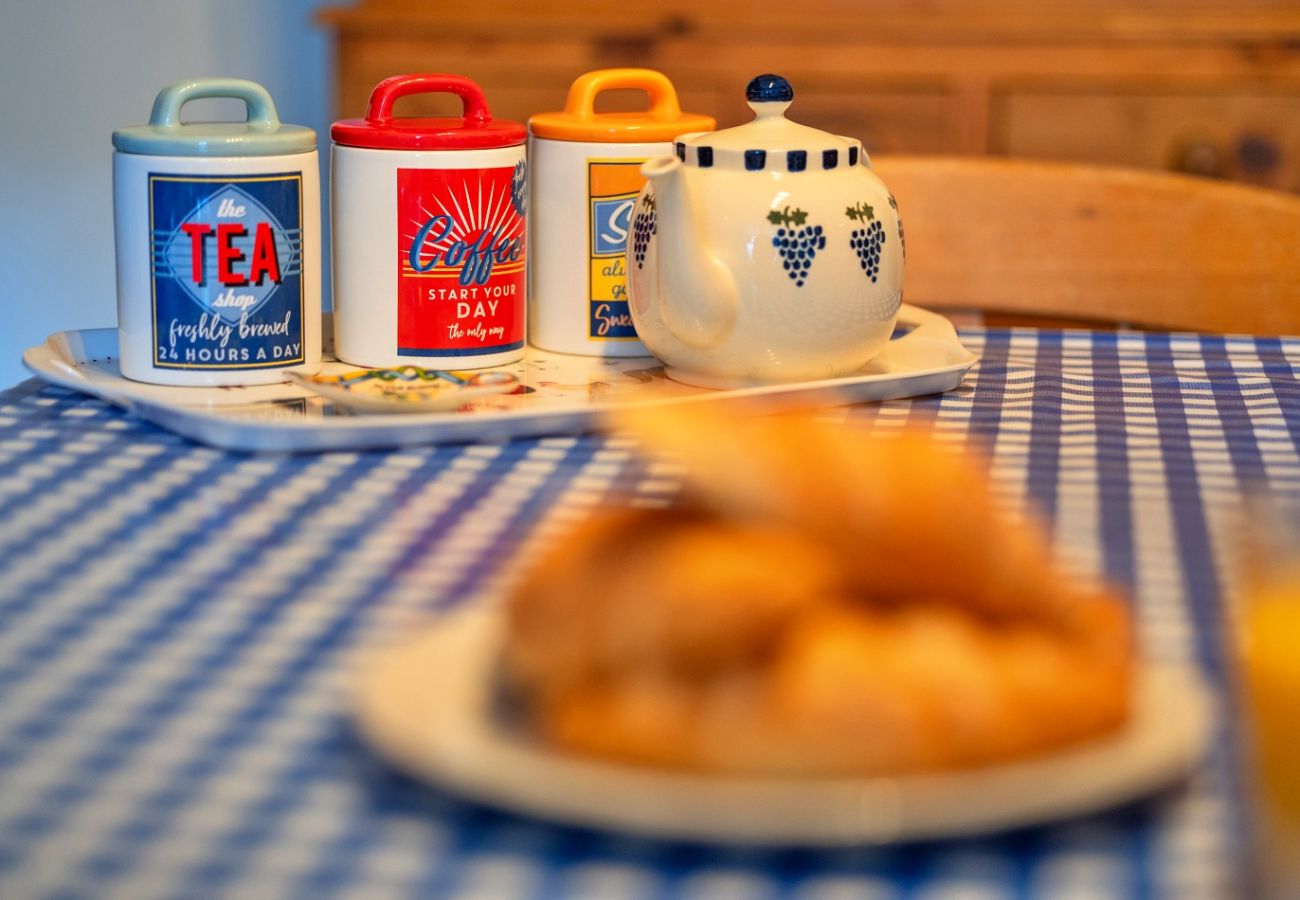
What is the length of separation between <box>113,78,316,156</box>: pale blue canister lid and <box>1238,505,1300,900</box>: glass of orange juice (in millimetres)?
585

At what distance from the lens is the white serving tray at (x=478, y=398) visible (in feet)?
2.44

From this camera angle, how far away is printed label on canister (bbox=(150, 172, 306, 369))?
0.81 meters

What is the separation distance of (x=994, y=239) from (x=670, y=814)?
105 cm

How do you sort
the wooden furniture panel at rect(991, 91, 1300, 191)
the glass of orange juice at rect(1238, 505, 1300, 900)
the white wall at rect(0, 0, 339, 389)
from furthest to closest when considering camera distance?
the white wall at rect(0, 0, 339, 389)
the wooden furniture panel at rect(991, 91, 1300, 191)
the glass of orange juice at rect(1238, 505, 1300, 900)

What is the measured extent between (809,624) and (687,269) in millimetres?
476

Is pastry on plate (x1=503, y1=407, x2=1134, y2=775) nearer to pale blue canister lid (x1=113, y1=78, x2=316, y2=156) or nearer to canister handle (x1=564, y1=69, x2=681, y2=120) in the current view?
pale blue canister lid (x1=113, y1=78, x2=316, y2=156)

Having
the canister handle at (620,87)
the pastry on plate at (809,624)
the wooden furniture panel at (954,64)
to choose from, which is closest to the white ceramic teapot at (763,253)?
the canister handle at (620,87)

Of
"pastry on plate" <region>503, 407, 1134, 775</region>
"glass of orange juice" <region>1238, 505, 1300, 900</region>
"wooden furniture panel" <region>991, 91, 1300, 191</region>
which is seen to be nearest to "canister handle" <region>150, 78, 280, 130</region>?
"pastry on plate" <region>503, 407, 1134, 775</region>

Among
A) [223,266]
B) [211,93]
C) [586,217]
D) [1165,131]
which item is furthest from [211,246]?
[1165,131]

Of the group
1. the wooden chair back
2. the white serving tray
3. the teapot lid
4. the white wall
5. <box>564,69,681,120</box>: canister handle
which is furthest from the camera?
the white wall

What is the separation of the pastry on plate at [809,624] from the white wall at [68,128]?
6.31 feet

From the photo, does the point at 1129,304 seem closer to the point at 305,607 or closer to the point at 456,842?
the point at 305,607

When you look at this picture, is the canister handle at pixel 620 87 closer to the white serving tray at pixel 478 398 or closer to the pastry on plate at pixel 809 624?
the white serving tray at pixel 478 398

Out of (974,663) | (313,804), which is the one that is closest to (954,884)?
(974,663)
